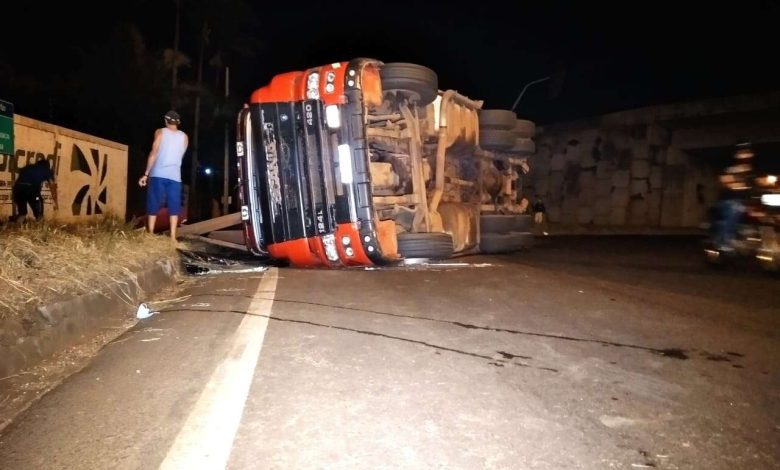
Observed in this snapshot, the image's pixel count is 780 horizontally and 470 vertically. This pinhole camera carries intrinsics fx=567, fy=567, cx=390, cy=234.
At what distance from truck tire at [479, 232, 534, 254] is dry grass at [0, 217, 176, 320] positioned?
5320 millimetres

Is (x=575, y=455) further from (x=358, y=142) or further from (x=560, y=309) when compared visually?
(x=358, y=142)

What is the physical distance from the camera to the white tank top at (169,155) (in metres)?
7.11

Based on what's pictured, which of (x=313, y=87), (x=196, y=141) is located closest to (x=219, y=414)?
(x=313, y=87)

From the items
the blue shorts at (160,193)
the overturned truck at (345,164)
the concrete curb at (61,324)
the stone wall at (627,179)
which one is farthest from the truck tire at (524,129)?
the stone wall at (627,179)

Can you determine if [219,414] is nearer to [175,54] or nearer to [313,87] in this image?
[313,87]

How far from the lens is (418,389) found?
117 inches

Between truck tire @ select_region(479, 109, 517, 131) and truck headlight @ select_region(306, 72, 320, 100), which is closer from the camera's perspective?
truck headlight @ select_region(306, 72, 320, 100)

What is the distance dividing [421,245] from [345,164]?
1.39 m

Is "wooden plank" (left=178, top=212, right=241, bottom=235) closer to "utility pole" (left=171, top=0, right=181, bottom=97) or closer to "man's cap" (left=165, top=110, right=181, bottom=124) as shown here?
"man's cap" (left=165, top=110, right=181, bottom=124)

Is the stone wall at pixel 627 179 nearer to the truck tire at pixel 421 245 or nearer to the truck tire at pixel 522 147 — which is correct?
the truck tire at pixel 522 147

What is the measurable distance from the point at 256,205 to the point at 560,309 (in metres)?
4.11

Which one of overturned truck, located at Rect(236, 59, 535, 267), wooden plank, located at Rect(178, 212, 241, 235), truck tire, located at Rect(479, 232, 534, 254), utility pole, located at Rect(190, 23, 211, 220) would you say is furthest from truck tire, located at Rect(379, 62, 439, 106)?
utility pole, located at Rect(190, 23, 211, 220)

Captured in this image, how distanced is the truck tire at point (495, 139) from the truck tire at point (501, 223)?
4.01 feet

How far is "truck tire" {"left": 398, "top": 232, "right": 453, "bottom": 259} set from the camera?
7078mm
